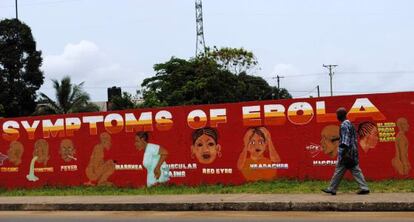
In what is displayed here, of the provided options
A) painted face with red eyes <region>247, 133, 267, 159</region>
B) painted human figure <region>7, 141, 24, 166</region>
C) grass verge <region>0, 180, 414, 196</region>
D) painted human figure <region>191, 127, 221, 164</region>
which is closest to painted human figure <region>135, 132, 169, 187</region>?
grass verge <region>0, 180, 414, 196</region>

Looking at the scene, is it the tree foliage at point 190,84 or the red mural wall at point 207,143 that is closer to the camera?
the red mural wall at point 207,143

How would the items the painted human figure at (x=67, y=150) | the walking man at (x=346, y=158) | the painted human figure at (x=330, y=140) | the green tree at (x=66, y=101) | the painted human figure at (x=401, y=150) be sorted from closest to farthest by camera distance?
the walking man at (x=346, y=158)
the painted human figure at (x=401, y=150)
the painted human figure at (x=330, y=140)
the painted human figure at (x=67, y=150)
the green tree at (x=66, y=101)

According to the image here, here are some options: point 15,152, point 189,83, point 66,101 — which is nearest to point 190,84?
point 189,83

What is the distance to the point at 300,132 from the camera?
1402cm

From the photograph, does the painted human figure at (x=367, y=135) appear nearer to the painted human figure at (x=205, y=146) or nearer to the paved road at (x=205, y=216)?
the paved road at (x=205, y=216)

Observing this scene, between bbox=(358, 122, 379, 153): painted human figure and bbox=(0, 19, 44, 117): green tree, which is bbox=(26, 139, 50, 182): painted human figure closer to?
bbox=(358, 122, 379, 153): painted human figure

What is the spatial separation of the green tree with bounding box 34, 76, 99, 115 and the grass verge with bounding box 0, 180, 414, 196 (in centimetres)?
2822

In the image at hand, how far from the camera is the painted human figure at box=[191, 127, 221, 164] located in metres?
14.9

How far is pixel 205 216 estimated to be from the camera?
35.8ft

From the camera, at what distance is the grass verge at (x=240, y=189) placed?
12558 mm

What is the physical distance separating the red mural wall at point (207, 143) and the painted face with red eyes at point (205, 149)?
3 centimetres

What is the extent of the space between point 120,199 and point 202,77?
37919 mm

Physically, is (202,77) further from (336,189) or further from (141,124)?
(336,189)

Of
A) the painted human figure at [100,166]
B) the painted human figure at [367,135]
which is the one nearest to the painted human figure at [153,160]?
the painted human figure at [100,166]
